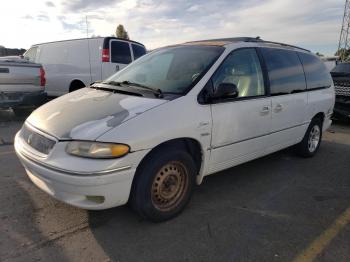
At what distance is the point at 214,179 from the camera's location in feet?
15.5

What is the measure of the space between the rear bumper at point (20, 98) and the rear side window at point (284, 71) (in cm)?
590

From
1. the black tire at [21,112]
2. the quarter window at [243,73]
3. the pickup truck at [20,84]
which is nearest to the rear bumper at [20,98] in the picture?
the pickup truck at [20,84]

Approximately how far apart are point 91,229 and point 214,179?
192 centimetres

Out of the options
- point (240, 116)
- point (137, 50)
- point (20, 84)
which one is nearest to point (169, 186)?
point (240, 116)

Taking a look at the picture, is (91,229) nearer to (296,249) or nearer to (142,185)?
(142,185)

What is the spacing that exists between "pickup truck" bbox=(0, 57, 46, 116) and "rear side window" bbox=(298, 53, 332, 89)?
6.04 m

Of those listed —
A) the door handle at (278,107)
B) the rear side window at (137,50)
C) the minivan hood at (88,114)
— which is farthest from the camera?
the rear side window at (137,50)

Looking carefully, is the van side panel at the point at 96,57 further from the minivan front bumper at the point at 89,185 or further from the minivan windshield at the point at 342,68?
the minivan front bumper at the point at 89,185

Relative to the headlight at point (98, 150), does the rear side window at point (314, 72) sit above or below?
above

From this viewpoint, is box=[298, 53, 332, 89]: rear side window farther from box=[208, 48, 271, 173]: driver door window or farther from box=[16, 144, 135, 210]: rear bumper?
box=[16, 144, 135, 210]: rear bumper

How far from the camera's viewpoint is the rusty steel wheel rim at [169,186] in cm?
338

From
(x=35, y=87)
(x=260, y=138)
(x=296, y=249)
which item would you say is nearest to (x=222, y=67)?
(x=260, y=138)

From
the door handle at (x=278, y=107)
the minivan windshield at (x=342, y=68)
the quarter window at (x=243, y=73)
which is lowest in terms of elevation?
the door handle at (x=278, y=107)

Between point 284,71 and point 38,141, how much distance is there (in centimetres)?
329
